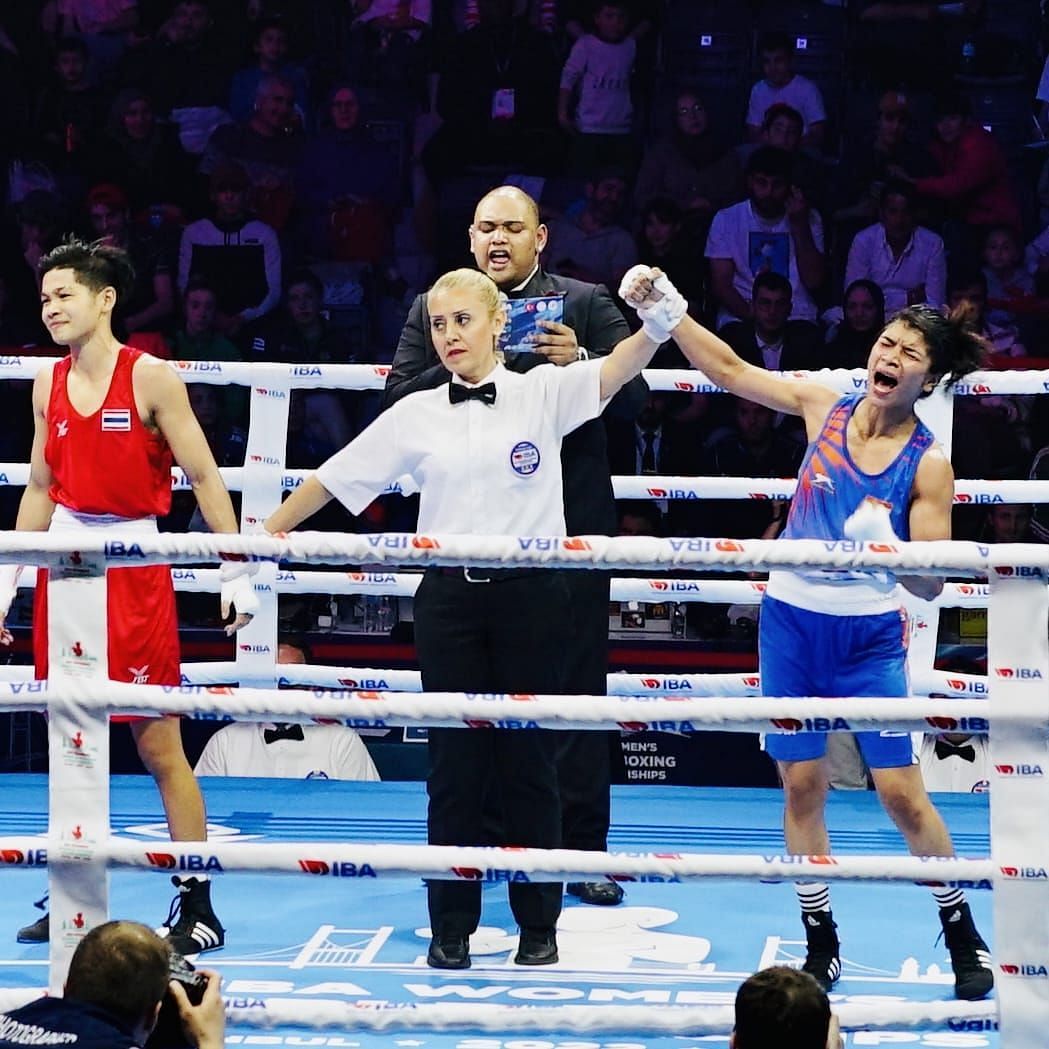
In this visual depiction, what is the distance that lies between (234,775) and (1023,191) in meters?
4.53

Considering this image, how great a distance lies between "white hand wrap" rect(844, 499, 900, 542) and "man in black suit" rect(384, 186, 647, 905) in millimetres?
779

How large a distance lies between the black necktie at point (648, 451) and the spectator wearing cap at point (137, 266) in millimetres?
2060

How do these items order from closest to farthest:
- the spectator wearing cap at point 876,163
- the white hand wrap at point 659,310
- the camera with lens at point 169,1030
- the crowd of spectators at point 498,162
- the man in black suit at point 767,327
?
1. the camera with lens at point 169,1030
2. the white hand wrap at point 659,310
3. the man in black suit at point 767,327
4. the crowd of spectators at point 498,162
5. the spectator wearing cap at point 876,163

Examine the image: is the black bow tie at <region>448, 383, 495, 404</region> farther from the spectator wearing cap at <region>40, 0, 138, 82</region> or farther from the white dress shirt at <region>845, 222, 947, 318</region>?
the spectator wearing cap at <region>40, 0, 138, 82</region>

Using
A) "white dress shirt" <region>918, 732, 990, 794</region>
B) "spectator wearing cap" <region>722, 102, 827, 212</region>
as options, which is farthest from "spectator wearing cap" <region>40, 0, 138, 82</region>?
"white dress shirt" <region>918, 732, 990, 794</region>

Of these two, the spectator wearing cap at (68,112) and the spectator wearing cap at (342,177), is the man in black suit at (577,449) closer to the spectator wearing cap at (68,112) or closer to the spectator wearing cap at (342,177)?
the spectator wearing cap at (342,177)

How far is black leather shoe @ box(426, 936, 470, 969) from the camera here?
326 centimetres

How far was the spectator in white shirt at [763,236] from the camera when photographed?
24.4 ft

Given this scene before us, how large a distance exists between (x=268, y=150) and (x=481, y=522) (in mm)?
4927

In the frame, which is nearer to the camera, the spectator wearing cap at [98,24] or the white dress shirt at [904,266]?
the white dress shirt at [904,266]

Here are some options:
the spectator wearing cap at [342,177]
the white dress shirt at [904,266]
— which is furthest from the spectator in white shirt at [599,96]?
the white dress shirt at [904,266]

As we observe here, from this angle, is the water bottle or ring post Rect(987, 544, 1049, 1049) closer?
ring post Rect(987, 544, 1049, 1049)

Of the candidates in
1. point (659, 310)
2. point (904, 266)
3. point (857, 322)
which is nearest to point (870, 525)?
point (659, 310)

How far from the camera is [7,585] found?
376 cm
